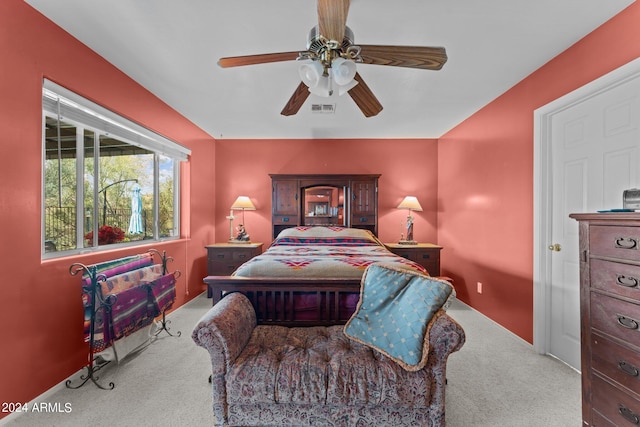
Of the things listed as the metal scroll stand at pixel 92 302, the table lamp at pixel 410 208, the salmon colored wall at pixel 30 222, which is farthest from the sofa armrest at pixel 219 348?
the table lamp at pixel 410 208

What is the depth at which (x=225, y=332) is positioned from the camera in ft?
4.75

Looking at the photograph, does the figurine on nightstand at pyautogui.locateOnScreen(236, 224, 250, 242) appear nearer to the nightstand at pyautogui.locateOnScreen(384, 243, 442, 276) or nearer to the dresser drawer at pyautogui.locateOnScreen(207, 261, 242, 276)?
the dresser drawer at pyautogui.locateOnScreen(207, 261, 242, 276)

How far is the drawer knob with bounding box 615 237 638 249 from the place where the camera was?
120 centimetres

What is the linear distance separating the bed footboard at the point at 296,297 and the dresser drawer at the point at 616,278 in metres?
1.29

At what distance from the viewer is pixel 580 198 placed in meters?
2.09

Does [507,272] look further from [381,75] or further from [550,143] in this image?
[381,75]

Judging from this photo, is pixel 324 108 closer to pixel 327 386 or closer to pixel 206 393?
pixel 327 386

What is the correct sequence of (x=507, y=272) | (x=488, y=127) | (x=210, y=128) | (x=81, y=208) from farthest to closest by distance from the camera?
(x=210, y=128)
(x=488, y=127)
(x=507, y=272)
(x=81, y=208)

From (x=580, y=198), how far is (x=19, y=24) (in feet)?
13.4

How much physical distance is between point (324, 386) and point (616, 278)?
1.51m

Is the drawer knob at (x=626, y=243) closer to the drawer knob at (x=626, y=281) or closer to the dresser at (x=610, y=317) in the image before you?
the dresser at (x=610, y=317)

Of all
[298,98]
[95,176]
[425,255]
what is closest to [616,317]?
[298,98]

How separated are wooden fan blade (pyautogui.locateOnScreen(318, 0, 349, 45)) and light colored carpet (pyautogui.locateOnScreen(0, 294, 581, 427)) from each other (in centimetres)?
230

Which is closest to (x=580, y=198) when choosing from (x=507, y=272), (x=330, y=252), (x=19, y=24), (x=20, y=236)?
(x=507, y=272)
